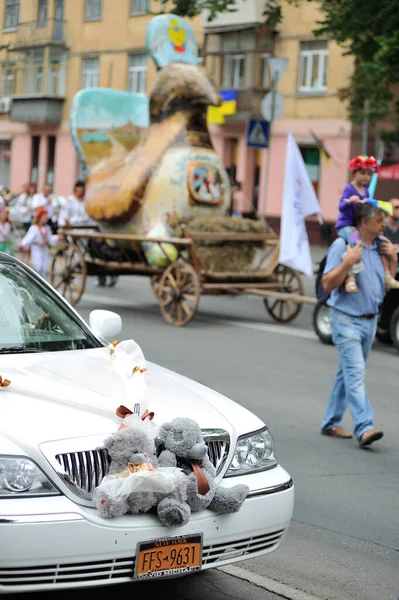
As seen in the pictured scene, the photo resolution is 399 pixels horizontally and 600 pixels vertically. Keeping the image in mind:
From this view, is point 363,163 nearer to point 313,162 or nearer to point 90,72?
point 313,162

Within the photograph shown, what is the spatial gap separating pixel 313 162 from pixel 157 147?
22.7 meters

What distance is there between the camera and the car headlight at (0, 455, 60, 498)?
423 centimetres

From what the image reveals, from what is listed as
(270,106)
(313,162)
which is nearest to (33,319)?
(270,106)

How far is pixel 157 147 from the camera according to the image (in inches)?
678

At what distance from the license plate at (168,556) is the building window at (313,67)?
35.3 meters

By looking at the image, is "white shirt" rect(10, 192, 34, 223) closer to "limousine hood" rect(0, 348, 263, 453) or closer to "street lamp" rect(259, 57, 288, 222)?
"street lamp" rect(259, 57, 288, 222)

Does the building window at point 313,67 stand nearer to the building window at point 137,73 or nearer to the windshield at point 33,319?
the building window at point 137,73

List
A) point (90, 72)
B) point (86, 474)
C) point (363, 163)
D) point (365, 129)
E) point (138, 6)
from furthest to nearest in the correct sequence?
point (90, 72) → point (138, 6) → point (365, 129) → point (363, 163) → point (86, 474)

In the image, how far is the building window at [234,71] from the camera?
41.9 metres

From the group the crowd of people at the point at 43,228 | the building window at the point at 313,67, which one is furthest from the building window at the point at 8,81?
the crowd of people at the point at 43,228

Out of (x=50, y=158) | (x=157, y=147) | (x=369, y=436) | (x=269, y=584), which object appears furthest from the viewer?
(x=50, y=158)

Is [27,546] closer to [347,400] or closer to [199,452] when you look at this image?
[199,452]

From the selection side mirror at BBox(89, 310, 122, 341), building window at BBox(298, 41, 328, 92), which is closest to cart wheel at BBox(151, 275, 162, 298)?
side mirror at BBox(89, 310, 122, 341)

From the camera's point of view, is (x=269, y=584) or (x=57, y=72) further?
(x=57, y=72)
